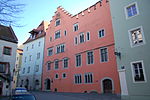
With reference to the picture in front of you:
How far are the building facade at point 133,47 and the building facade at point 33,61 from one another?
22.5m

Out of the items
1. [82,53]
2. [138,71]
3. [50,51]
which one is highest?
[50,51]

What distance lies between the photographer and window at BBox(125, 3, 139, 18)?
15.7 meters

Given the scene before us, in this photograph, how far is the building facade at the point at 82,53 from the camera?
2050 centimetres

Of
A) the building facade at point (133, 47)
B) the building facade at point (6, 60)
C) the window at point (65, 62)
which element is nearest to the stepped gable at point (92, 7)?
the building facade at point (133, 47)

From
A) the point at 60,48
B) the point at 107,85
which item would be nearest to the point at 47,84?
the point at 60,48

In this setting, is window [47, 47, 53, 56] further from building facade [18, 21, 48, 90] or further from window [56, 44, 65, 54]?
building facade [18, 21, 48, 90]

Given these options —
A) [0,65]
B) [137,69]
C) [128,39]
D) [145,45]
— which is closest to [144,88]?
[137,69]

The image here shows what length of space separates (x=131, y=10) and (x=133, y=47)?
4515mm

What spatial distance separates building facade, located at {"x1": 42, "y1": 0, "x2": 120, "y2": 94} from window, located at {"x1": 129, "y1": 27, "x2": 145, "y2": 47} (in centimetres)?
494

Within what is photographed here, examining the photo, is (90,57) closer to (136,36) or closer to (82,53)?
(82,53)

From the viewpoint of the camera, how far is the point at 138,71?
14078 mm

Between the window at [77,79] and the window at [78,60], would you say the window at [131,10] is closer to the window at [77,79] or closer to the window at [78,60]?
the window at [78,60]

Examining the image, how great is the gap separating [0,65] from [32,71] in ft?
51.0

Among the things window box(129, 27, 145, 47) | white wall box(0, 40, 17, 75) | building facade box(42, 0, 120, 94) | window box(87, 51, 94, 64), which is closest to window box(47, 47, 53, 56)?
building facade box(42, 0, 120, 94)
